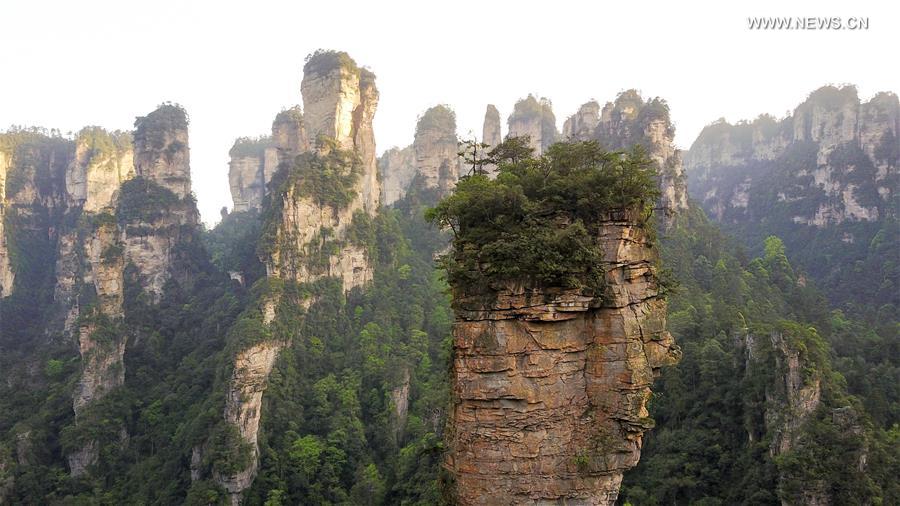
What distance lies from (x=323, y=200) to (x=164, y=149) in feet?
62.8

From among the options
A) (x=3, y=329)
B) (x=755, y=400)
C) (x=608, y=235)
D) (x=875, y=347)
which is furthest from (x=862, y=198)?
(x=3, y=329)

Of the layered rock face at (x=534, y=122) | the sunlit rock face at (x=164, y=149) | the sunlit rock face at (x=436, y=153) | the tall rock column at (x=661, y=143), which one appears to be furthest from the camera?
the layered rock face at (x=534, y=122)

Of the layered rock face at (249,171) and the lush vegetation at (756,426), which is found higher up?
the layered rock face at (249,171)

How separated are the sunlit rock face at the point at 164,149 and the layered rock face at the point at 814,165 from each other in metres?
76.7

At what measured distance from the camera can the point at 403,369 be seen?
43500 millimetres

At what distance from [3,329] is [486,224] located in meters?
63.9

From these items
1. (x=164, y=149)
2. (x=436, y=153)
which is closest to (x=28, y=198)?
(x=164, y=149)

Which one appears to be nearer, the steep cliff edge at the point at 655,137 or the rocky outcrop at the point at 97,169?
the steep cliff edge at the point at 655,137

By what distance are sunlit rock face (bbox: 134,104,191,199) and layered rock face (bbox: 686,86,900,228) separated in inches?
3018

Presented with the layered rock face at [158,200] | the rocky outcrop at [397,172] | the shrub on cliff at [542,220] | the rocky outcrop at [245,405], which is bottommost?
the rocky outcrop at [245,405]

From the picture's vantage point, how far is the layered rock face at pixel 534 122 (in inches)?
3073

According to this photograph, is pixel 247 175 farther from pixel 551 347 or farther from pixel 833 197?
pixel 551 347

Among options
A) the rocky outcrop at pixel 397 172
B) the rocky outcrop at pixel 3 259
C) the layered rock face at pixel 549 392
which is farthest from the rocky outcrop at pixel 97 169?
the layered rock face at pixel 549 392

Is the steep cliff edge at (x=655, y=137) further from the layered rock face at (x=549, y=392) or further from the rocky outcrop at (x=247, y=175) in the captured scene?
the rocky outcrop at (x=247, y=175)
